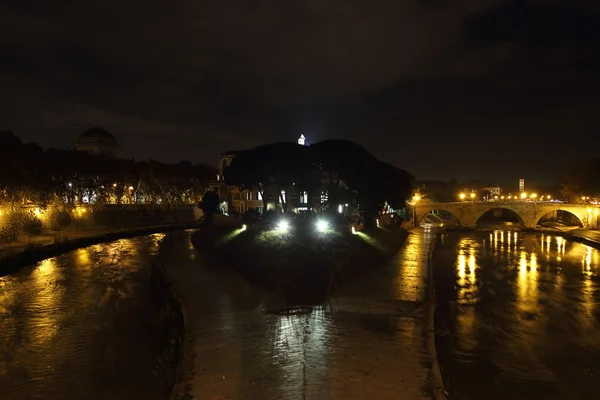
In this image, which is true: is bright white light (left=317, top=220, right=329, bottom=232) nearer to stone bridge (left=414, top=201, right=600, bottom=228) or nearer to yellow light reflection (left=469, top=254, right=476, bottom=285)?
yellow light reflection (left=469, top=254, right=476, bottom=285)

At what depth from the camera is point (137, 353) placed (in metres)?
16.2

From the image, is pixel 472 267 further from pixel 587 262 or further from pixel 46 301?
→ pixel 46 301

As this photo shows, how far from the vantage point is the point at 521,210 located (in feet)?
265

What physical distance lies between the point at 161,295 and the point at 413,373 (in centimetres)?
1533

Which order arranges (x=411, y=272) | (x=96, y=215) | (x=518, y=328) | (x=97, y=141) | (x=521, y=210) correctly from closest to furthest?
(x=518, y=328) < (x=411, y=272) < (x=96, y=215) < (x=521, y=210) < (x=97, y=141)

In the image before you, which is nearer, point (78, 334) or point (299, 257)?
point (78, 334)

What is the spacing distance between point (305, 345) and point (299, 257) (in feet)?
46.4

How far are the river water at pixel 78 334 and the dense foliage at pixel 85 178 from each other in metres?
15.5

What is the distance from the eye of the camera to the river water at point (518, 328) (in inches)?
558

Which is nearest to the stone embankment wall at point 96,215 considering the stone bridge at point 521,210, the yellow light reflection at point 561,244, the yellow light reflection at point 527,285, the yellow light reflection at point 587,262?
the yellow light reflection at point 527,285

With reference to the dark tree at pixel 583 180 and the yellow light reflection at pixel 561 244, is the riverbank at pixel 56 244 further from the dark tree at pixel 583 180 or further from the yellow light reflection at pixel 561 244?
the dark tree at pixel 583 180

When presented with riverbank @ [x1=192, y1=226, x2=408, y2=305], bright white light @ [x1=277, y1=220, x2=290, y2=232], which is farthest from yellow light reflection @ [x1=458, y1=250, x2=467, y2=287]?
bright white light @ [x1=277, y1=220, x2=290, y2=232]

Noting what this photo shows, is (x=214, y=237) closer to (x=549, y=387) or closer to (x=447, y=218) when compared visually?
(x=549, y=387)

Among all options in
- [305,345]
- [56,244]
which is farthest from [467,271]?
[56,244]
